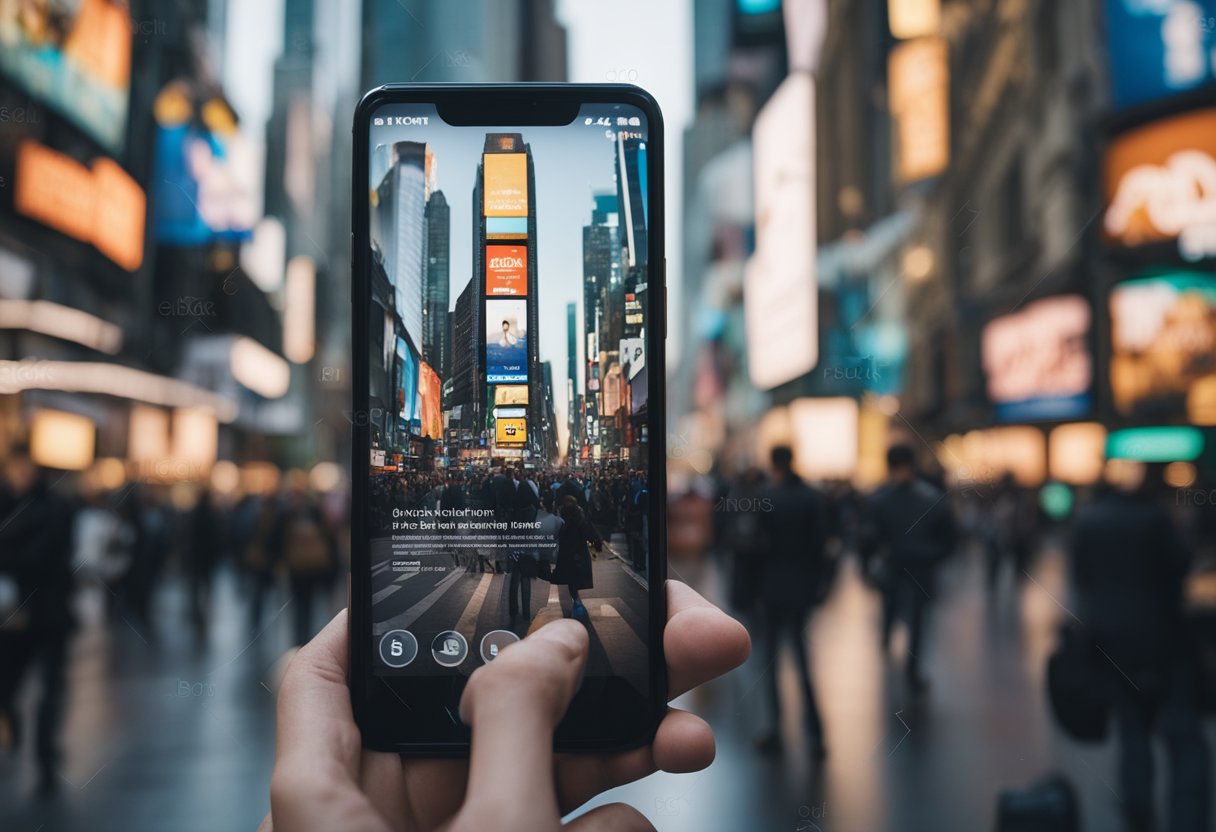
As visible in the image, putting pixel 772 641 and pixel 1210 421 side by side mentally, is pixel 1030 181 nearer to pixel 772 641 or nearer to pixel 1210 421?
pixel 1210 421

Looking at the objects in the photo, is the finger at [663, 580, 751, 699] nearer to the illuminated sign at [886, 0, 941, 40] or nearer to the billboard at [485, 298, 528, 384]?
the billboard at [485, 298, 528, 384]

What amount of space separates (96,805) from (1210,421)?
16.7 meters

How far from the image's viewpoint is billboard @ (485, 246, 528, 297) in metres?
1.79

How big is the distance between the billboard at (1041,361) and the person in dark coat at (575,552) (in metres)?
20.6

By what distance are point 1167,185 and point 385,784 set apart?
19286 millimetres

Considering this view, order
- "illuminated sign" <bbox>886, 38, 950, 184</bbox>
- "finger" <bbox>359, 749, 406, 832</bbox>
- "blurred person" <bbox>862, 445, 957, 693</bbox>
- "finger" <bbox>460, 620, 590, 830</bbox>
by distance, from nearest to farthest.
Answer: "finger" <bbox>460, 620, 590, 830</bbox> → "finger" <bbox>359, 749, 406, 832</bbox> → "blurred person" <bbox>862, 445, 957, 693</bbox> → "illuminated sign" <bbox>886, 38, 950, 184</bbox>

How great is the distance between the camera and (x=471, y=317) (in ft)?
5.84

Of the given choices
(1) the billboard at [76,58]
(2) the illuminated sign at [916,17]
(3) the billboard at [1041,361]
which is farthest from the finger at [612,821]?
(3) the billboard at [1041,361]

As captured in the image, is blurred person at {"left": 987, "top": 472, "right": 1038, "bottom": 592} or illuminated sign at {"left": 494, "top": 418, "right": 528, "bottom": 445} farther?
blurred person at {"left": 987, "top": 472, "right": 1038, "bottom": 592}

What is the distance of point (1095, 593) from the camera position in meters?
5.06

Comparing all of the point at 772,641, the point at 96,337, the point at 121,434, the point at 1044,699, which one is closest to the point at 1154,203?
the point at 1044,699

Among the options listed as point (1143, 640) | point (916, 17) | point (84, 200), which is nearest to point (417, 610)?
point (1143, 640)

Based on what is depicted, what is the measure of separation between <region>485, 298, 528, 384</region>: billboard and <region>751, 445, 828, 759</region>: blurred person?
5.24 m

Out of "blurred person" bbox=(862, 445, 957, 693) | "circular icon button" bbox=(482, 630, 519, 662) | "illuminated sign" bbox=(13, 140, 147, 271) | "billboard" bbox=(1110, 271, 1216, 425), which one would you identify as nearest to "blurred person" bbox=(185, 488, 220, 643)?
"illuminated sign" bbox=(13, 140, 147, 271)
